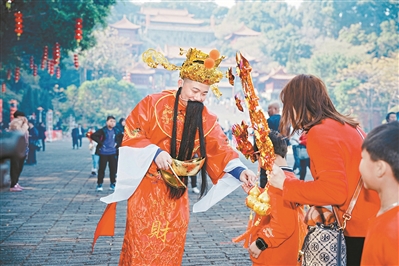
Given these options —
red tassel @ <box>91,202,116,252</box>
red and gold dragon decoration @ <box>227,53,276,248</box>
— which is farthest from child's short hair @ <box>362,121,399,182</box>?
red tassel @ <box>91,202,116,252</box>

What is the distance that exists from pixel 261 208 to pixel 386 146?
0.95 meters

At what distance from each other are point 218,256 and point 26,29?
17041mm

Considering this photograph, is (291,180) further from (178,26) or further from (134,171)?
(178,26)

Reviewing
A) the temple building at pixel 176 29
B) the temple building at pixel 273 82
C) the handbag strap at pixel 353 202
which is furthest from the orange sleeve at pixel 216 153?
the temple building at pixel 176 29

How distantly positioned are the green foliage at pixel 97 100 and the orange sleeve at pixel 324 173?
47689 millimetres

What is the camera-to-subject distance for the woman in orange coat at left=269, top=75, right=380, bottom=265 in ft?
8.73

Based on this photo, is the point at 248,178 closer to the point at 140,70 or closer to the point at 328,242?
the point at 328,242

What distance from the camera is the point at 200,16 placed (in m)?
132

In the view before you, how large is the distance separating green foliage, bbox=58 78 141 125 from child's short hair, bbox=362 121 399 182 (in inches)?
1896

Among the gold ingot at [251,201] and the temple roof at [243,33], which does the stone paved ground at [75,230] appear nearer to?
the gold ingot at [251,201]

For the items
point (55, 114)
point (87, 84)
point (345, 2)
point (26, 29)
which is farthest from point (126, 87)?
point (345, 2)

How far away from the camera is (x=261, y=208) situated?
9.99 feet

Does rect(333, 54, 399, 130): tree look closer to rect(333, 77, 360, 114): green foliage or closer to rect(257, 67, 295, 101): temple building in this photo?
rect(333, 77, 360, 114): green foliage

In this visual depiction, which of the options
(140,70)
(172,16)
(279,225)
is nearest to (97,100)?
(140,70)
